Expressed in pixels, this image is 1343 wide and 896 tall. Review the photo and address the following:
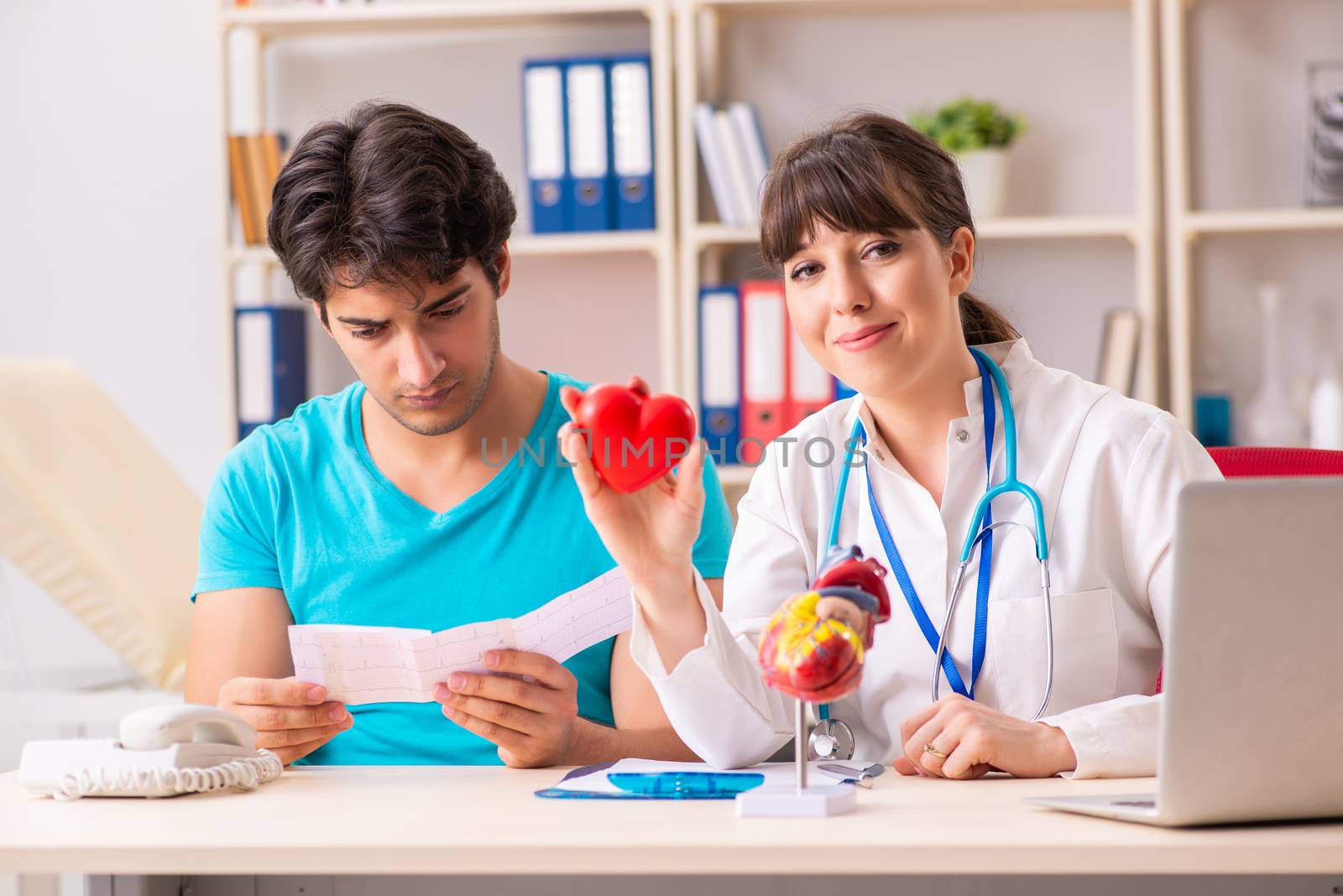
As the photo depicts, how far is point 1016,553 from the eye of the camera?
1.31 metres

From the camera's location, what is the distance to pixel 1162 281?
287cm

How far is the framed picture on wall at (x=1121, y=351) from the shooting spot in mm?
2762

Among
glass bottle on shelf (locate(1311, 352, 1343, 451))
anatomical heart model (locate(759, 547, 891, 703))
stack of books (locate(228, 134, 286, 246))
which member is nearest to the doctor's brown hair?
anatomical heart model (locate(759, 547, 891, 703))

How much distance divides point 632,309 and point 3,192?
1.56 meters

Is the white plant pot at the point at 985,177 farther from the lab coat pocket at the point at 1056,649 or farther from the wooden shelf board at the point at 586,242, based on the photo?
the lab coat pocket at the point at 1056,649

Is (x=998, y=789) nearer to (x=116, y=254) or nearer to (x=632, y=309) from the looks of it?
(x=632, y=309)

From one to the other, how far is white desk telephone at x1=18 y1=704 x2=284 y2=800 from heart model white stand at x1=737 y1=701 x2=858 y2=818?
42 cm

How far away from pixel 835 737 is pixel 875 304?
42 cm

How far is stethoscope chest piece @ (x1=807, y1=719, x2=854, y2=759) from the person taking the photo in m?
1.18

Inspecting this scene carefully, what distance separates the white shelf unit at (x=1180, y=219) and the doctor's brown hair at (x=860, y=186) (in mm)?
1532

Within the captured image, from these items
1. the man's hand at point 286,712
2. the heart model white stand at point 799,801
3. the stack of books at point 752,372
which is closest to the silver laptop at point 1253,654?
the heart model white stand at point 799,801

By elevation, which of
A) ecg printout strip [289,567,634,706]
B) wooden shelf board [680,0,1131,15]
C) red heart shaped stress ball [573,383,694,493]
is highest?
wooden shelf board [680,0,1131,15]

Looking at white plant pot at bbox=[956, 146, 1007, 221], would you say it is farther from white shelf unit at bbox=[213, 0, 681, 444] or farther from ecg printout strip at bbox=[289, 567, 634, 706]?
ecg printout strip at bbox=[289, 567, 634, 706]

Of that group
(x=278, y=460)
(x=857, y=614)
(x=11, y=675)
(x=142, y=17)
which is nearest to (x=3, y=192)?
(x=142, y=17)
